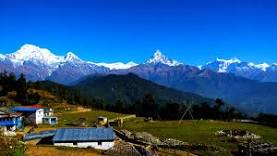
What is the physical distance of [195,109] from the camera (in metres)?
184

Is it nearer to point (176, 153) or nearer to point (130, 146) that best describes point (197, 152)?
point (176, 153)

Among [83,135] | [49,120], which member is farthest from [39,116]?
[83,135]

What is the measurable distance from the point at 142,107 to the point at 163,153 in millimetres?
122334

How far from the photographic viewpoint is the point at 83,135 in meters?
79.9

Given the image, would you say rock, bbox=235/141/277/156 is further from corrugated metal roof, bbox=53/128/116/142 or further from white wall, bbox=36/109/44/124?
white wall, bbox=36/109/44/124

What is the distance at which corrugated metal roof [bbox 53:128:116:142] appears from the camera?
78500 millimetres

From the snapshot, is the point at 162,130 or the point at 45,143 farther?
the point at 162,130

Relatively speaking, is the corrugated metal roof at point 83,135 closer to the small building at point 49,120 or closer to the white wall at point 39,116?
the small building at point 49,120

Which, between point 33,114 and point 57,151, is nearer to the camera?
point 57,151

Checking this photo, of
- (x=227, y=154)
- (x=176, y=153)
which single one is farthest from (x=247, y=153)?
(x=176, y=153)

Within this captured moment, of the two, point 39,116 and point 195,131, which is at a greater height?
point 39,116

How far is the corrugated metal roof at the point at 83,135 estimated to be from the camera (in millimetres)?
78500

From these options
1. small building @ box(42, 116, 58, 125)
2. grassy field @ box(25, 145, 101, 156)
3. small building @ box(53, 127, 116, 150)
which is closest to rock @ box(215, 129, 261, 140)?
small building @ box(53, 127, 116, 150)

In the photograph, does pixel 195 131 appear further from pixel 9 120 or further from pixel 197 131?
pixel 9 120
